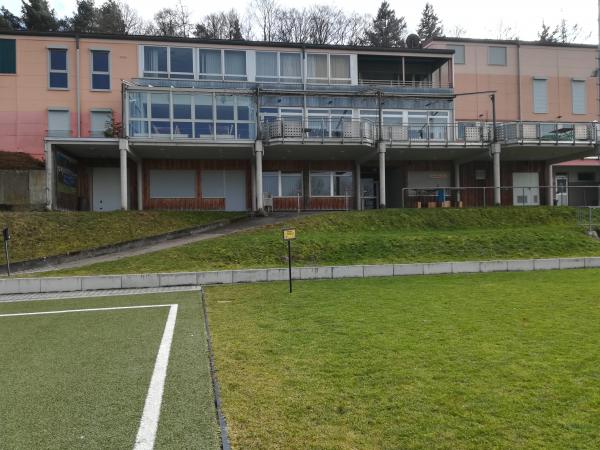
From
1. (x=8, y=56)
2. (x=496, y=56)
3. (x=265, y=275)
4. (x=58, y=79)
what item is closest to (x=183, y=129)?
(x=58, y=79)

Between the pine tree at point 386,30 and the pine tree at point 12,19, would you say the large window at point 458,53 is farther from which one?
the pine tree at point 12,19

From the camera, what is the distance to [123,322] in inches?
323

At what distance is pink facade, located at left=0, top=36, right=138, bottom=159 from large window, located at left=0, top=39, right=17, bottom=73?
243 mm

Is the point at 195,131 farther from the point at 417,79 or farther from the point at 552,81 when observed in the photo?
the point at 552,81

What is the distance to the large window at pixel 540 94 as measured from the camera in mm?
33844

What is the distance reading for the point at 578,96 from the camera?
34469 mm

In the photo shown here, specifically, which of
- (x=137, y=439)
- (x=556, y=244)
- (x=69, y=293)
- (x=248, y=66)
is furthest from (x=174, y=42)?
(x=137, y=439)

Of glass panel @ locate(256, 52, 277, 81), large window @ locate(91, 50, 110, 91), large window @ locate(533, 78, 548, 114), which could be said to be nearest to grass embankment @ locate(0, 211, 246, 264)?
large window @ locate(91, 50, 110, 91)

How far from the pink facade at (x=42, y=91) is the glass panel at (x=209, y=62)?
3678mm

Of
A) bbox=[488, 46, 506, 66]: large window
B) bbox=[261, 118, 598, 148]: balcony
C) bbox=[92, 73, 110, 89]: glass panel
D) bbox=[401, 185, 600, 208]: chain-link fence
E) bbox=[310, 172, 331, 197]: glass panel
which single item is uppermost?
bbox=[488, 46, 506, 66]: large window

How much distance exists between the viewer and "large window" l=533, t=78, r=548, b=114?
33.8m

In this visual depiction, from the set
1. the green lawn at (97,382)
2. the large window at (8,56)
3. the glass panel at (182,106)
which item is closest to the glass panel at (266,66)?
the glass panel at (182,106)

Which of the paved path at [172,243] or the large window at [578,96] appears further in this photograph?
the large window at [578,96]

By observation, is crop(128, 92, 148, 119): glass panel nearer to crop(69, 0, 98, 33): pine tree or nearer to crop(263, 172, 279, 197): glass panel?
crop(263, 172, 279, 197): glass panel
